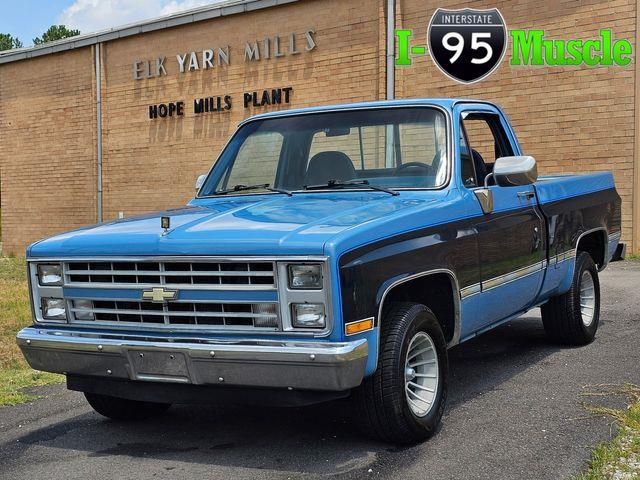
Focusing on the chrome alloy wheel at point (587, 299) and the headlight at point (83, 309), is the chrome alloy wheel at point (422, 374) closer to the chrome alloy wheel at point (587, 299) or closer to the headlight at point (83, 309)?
the headlight at point (83, 309)

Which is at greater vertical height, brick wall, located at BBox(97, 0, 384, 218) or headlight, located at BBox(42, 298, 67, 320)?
brick wall, located at BBox(97, 0, 384, 218)

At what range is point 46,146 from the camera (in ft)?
73.0

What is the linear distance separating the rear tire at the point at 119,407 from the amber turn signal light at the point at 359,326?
5.83 ft

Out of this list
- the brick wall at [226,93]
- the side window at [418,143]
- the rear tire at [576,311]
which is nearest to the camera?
the side window at [418,143]

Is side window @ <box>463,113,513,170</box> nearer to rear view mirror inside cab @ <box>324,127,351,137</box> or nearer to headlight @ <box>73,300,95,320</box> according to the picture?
rear view mirror inside cab @ <box>324,127,351,137</box>

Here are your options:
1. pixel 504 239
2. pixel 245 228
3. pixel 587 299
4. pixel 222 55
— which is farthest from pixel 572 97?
pixel 245 228

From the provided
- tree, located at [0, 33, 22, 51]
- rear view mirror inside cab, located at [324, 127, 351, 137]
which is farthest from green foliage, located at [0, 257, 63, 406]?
tree, located at [0, 33, 22, 51]

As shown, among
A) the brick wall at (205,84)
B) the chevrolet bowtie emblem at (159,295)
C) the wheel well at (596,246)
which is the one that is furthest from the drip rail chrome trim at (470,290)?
the brick wall at (205,84)

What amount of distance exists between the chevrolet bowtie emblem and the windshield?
149cm

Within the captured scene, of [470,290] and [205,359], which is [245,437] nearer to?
[205,359]

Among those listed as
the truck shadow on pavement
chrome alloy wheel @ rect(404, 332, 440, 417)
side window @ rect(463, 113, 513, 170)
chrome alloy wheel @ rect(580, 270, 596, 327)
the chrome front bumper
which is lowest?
the truck shadow on pavement

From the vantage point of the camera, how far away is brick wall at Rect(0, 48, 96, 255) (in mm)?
21344

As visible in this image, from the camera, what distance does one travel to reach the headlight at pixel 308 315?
4.08m

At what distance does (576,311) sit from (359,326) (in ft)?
11.5
